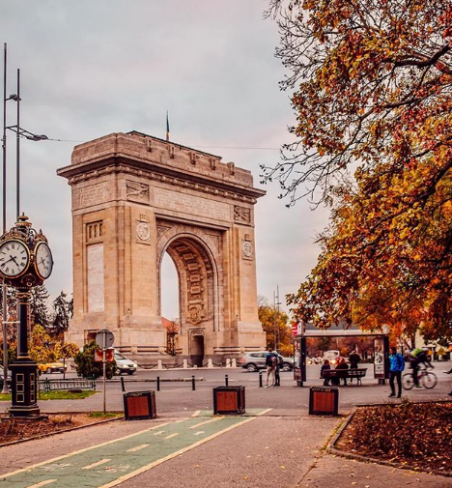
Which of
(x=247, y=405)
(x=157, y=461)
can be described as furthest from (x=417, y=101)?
(x=247, y=405)

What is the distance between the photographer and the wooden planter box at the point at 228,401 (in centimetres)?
1920

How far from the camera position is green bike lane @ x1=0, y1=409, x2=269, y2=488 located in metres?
10.5

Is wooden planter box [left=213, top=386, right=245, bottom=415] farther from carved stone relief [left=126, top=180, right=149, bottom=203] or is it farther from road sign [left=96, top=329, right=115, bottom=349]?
carved stone relief [left=126, top=180, right=149, bottom=203]

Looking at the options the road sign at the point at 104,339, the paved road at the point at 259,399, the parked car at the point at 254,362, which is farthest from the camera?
the parked car at the point at 254,362

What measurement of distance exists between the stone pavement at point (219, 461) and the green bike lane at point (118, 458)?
15 mm

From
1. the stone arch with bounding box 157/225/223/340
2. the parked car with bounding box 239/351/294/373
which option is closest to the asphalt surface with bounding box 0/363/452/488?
the parked car with bounding box 239/351/294/373

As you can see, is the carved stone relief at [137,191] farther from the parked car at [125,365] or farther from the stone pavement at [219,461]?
the stone pavement at [219,461]

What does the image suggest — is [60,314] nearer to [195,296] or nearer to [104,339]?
[195,296]

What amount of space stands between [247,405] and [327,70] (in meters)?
13.2

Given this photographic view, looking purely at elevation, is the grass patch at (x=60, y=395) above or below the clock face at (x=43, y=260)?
below

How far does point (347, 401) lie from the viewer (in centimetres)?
2280

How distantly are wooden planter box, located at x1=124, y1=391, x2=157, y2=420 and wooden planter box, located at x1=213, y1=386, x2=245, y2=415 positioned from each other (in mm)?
1627

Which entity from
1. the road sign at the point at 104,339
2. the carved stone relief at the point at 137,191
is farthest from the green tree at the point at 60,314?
the road sign at the point at 104,339

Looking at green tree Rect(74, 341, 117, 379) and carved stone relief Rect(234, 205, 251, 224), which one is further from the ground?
carved stone relief Rect(234, 205, 251, 224)
